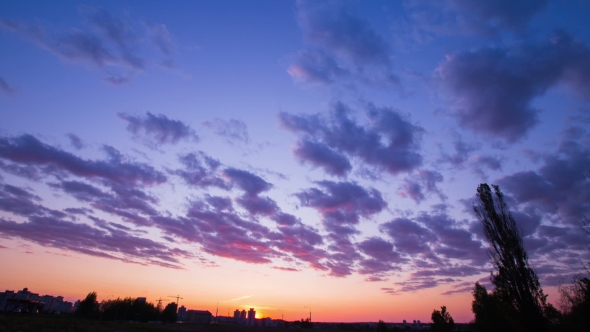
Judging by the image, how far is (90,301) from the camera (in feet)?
363

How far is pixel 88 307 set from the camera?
109688 mm

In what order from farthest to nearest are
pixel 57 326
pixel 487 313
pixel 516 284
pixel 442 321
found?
pixel 442 321 → pixel 487 313 → pixel 57 326 → pixel 516 284

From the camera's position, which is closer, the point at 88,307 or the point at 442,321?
the point at 442,321

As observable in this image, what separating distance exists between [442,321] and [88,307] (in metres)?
120

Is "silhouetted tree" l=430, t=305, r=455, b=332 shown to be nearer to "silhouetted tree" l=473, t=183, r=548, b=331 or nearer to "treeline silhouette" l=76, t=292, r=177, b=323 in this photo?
"silhouetted tree" l=473, t=183, r=548, b=331

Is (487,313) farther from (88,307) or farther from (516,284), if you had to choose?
(88,307)

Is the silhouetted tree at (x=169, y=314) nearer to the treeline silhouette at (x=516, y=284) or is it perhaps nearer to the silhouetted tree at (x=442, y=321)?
the silhouetted tree at (x=442, y=321)

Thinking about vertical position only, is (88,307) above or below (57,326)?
below

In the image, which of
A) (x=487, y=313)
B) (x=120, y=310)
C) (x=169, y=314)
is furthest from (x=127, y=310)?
(x=487, y=313)

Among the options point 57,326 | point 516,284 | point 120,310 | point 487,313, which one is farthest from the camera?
point 120,310

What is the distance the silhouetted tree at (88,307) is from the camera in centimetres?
10856

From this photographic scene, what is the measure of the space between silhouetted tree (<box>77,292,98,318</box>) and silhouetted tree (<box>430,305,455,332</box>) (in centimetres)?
11751

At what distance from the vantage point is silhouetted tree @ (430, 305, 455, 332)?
246 feet

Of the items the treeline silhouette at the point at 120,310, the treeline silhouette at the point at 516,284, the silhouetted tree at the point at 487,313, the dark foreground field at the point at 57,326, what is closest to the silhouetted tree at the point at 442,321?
the silhouetted tree at the point at 487,313
